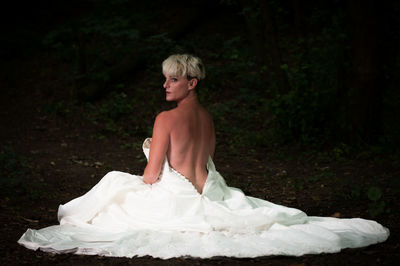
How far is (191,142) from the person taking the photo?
4602 millimetres

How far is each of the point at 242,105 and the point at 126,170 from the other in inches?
184

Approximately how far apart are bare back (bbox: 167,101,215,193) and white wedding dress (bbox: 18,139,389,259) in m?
0.09

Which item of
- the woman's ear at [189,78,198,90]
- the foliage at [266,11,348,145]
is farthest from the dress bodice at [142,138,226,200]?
the foliage at [266,11,348,145]

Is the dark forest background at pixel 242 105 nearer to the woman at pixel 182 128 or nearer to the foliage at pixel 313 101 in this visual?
the foliage at pixel 313 101

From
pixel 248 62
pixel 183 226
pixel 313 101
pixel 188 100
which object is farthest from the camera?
pixel 248 62

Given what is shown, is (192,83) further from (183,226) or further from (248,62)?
(248,62)

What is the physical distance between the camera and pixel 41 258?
4.09 m

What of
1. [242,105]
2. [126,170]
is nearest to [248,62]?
[242,105]

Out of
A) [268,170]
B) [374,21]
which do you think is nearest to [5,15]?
[268,170]

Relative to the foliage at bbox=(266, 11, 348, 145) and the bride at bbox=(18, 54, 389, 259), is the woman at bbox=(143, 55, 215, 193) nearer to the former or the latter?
the bride at bbox=(18, 54, 389, 259)

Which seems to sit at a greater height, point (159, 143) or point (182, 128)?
point (182, 128)

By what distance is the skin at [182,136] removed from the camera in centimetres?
449

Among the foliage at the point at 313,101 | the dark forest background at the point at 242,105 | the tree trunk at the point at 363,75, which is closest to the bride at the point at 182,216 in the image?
the dark forest background at the point at 242,105

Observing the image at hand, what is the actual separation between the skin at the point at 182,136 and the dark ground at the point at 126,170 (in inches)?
35.8
